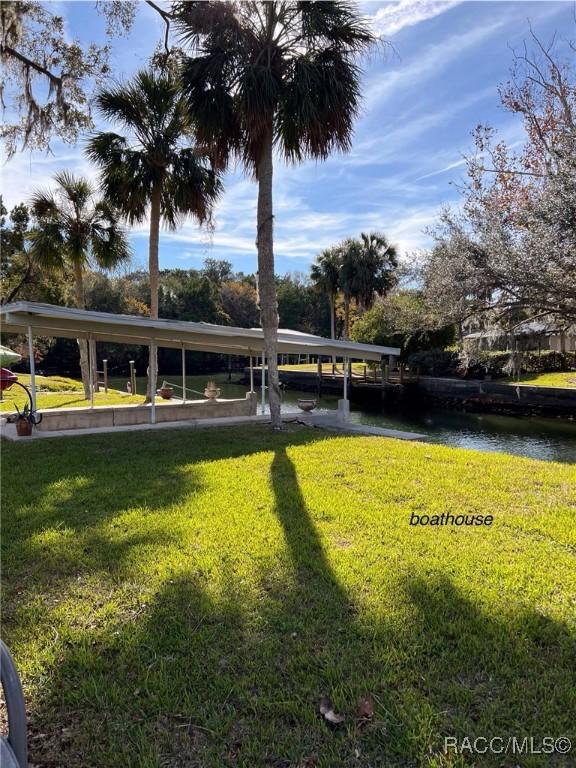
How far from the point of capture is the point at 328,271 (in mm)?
33375

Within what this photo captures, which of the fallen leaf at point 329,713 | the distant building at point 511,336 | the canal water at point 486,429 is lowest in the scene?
the canal water at point 486,429

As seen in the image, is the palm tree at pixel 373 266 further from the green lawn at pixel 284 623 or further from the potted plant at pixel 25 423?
the green lawn at pixel 284 623

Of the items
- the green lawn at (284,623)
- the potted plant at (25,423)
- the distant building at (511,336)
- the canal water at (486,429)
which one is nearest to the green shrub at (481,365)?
the canal water at (486,429)

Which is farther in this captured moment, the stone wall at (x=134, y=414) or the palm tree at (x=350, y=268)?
the palm tree at (x=350, y=268)

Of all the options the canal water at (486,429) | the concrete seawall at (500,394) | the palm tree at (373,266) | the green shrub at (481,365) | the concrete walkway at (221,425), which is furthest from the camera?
the palm tree at (373,266)

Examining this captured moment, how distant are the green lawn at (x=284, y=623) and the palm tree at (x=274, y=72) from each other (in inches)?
269

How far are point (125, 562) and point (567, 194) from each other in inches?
381

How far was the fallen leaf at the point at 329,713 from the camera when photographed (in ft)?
6.42

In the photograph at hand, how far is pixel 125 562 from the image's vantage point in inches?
134

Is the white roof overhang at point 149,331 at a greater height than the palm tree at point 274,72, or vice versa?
the palm tree at point 274,72

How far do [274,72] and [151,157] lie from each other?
5.65 m

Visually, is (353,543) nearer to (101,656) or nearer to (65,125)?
(101,656)

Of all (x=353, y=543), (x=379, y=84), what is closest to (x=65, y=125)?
(x=379, y=84)

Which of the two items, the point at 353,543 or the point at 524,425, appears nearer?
the point at 353,543
